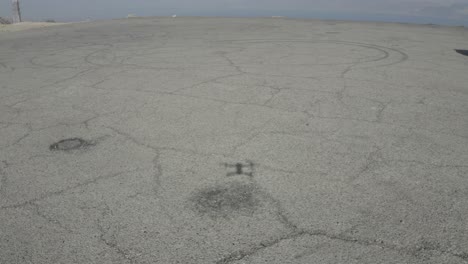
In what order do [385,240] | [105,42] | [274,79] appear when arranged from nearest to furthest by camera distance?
1. [385,240]
2. [274,79]
3. [105,42]

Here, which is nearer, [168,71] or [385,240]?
[385,240]

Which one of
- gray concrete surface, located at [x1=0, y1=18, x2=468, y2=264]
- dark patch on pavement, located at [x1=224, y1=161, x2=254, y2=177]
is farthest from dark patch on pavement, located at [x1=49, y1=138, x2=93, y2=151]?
dark patch on pavement, located at [x1=224, y1=161, x2=254, y2=177]

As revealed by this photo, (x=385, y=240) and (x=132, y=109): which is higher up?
(x=132, y=109)

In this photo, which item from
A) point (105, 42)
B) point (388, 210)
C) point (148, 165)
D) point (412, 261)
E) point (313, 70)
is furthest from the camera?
point (105, 42)

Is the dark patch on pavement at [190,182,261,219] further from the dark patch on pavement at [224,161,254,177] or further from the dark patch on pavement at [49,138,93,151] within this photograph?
the dark patch on pavement at [49,138,93,151]

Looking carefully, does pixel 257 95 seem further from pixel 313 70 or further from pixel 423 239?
pixel 423 239

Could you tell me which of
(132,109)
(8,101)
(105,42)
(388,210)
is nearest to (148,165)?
(132,109)

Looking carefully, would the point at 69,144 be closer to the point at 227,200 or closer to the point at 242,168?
the point at 242,168
